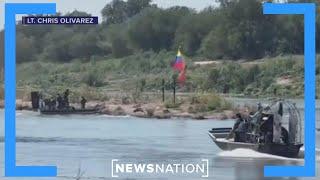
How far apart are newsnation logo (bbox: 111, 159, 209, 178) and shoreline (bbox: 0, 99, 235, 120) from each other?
35499 millimetres

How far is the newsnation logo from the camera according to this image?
91.7ft

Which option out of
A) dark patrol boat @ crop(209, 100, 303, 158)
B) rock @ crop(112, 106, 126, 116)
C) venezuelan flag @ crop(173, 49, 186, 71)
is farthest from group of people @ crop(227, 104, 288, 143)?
venezuelan flag @ crop(173, 49, 186, 71)

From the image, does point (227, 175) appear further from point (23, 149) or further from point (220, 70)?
point (220, 70)

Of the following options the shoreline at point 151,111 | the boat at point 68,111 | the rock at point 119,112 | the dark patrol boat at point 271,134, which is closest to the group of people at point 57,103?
the boat at point 68,111

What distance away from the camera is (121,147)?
40.8 metres

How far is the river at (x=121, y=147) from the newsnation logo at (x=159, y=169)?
0.28 m

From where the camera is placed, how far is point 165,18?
10450 cm

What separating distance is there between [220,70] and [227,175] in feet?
223

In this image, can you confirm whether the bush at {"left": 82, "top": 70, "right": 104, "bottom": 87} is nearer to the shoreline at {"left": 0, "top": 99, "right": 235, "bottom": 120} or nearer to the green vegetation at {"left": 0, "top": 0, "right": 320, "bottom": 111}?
the green vegetation at {"left": 0, "top": 0, "right": 320, "bottom": 111}

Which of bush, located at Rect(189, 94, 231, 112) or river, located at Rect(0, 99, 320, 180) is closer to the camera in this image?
river, located at Rect(0, 99, 320, 180)

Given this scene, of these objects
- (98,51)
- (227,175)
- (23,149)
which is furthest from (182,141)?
(98,51)

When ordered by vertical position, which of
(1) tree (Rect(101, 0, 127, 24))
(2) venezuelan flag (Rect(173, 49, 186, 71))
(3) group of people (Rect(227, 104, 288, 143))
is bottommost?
(3) group of people (Rect(227, 104, 288, 143))

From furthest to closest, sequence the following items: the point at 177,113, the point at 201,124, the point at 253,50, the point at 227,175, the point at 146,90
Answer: the point at 253,50 < the point at 146,90 < the point at 177,113 < the point at 201,124 < the point at 227,175

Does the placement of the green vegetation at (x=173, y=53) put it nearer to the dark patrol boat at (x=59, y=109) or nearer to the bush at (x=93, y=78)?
the bush at (x=93, y=78)
